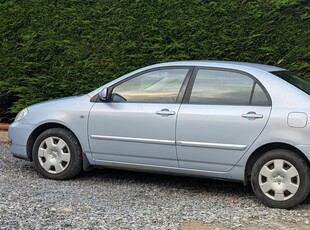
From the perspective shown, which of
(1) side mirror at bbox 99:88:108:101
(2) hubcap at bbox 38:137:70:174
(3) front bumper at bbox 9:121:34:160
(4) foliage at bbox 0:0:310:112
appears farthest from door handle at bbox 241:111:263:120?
(4) foliage at bbox 0:0:310:112

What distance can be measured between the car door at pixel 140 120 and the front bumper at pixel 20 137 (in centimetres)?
92

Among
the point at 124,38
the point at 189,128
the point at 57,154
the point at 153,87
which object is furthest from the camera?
the point at 124,38

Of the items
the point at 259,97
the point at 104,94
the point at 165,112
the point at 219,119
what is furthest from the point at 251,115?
the point at 104,94

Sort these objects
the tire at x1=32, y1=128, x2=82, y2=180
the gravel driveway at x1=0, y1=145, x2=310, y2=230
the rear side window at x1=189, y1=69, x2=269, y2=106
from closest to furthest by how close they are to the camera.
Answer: the gravel driveway at x1=0, y1=145, x2=310, y2=230 → the rear side window at x1=189, y1=69, x2=269, y2=106 → the tire at x1=32, y1=128, x2=82, y2=180

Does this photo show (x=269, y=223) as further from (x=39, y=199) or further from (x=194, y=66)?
A: (x=39, y=199)

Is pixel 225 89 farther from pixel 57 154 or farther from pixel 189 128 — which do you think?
pixel 57 154

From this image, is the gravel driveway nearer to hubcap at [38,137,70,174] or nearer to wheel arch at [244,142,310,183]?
hubcap at [38,137,70,174]

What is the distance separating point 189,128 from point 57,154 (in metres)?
1.76

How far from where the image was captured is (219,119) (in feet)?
16.9

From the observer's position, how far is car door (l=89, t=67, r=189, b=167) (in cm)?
543

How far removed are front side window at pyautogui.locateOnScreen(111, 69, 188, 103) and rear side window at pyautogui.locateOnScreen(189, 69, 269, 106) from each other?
0.23 m

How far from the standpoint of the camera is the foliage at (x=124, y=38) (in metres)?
7.66

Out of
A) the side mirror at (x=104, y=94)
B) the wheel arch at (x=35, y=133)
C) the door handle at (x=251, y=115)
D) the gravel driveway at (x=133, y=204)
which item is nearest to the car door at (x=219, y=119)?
the door handle at (x=251, y=115)

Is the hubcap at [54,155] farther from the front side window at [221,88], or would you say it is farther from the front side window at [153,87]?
the front side window at [221,88]
